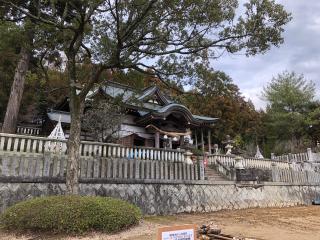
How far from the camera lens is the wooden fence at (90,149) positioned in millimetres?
9133

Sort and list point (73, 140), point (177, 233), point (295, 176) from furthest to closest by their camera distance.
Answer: point (295, 176), point (73, 140), point (177, 233)

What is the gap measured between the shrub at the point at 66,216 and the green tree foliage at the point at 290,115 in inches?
1128

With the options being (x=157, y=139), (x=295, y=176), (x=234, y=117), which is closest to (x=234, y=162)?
(x=295, y=176)

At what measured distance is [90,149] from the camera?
34.7ft

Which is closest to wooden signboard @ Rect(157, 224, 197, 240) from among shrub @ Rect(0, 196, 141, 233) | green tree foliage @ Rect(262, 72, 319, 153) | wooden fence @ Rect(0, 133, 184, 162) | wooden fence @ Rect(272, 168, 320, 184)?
shrub @ Rect(0, 196, 141, 233)

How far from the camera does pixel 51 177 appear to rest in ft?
31.1

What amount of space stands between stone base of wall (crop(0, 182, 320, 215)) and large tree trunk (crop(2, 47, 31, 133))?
5.73 metres

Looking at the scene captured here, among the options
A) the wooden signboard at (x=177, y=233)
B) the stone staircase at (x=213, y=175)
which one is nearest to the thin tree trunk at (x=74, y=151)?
the wooden signboard at (x=177, y=233)

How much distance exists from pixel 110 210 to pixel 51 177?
319 cm

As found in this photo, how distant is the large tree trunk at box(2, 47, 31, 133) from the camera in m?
13.7

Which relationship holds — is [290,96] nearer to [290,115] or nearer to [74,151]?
[290,115]

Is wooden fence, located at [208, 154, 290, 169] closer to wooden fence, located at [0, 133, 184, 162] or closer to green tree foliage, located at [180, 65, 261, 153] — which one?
wooden fence, located at [0, 133, 184, 162]

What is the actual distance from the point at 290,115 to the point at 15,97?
A: 28.1 meters

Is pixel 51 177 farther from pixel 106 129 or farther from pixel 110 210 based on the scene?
pixel 106 129
